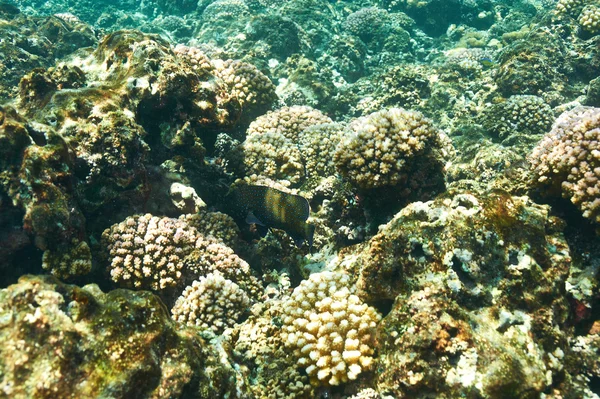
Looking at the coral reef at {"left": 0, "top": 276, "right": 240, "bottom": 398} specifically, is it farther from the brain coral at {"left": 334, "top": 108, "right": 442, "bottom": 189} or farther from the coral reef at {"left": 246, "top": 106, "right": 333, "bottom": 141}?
the coral reef at {"left": 246, "top": 106, "right": 333, "bottom": 141}

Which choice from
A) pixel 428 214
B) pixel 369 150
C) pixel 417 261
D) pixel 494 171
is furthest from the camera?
pixel 494 171

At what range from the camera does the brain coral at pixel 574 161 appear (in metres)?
3.38

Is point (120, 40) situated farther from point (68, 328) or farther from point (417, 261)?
point (417, 261)

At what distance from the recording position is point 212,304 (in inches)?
164

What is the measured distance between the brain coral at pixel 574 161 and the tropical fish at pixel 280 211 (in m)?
2.63

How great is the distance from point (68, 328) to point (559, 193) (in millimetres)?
4496

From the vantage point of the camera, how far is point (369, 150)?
4551 mm

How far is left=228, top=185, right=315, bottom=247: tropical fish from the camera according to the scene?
14.5 feet

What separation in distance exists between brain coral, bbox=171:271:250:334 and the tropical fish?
87 centimetres

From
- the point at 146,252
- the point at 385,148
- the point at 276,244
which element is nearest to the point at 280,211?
the point at 276,244

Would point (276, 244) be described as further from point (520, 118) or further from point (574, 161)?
point (520, 118)

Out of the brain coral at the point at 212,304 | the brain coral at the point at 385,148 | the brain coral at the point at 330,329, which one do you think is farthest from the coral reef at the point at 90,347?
the brain coral at the point at 385,148

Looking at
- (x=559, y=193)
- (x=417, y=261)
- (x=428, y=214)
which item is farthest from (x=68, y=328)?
(x=559, y=193)

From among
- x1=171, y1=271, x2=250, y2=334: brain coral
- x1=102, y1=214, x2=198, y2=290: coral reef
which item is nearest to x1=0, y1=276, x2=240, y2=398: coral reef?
x1=171, y1=271, x2=250, y2=334: brain coral
